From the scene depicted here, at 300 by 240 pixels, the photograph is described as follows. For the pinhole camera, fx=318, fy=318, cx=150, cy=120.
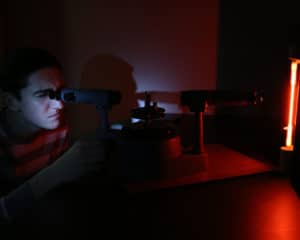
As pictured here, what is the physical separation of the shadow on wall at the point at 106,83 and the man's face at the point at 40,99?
344mm

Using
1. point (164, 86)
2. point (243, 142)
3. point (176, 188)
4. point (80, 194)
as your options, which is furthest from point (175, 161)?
point (164, 86)

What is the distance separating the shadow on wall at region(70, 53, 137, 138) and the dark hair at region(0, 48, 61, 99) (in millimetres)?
365

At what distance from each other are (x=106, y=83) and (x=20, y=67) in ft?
1.43

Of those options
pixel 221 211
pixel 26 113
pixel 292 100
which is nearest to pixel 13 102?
pixel 26 113

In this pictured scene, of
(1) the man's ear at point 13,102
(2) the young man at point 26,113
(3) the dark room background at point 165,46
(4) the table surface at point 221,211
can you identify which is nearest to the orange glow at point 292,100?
(4) the table surface at point 221,211

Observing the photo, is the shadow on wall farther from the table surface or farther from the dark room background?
the table surface

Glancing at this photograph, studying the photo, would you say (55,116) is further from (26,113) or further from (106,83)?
(106,83)

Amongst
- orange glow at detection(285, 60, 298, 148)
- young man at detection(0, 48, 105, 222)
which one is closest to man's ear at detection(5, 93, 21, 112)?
young man at detection(0, 48, 105, 222)

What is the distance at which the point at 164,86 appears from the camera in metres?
1.29

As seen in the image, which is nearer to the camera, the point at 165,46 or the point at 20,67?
the point at 20,67

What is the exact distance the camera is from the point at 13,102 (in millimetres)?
867

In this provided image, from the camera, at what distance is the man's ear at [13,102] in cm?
86

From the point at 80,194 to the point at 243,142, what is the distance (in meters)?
0.63

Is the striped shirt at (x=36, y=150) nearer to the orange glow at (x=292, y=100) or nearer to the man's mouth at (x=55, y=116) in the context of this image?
the man's mouth at (x=55, y=116)
